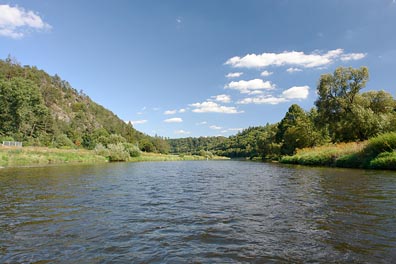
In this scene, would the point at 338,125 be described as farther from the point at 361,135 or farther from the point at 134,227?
the point at 134,227

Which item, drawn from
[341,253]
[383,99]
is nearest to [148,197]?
[341,253]

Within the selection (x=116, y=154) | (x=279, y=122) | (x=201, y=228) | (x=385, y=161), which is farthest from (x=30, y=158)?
(x=279, y=122)

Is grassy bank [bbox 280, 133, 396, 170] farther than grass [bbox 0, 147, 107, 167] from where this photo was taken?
No

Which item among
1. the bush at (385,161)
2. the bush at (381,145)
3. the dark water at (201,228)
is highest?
the bush at (381,145)

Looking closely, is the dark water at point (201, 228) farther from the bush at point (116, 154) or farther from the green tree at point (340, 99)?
the bush at point (116, 154)

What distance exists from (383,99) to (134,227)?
174ft

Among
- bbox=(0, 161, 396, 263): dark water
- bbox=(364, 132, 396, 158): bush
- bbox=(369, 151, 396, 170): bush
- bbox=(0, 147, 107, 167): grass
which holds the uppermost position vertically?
bbox=(364, 132, 396, 158): bush

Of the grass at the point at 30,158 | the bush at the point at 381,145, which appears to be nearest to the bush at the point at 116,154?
the grass at the point at 30,158

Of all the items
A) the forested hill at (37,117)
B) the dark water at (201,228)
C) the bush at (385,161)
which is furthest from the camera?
the forested hill at (37,117)

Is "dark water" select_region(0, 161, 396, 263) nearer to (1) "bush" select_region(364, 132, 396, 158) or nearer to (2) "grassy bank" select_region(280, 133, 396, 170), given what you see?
(2) "grassy bank" select_region(280, 133, 396, 170)

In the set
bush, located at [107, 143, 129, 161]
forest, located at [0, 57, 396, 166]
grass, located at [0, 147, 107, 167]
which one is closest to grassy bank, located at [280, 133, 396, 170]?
forest, located at [0, 57, 396, 166]

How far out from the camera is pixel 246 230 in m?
7.93

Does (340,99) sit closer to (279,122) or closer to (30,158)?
(279,122)

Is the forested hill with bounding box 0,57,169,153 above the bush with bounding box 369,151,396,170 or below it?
above
